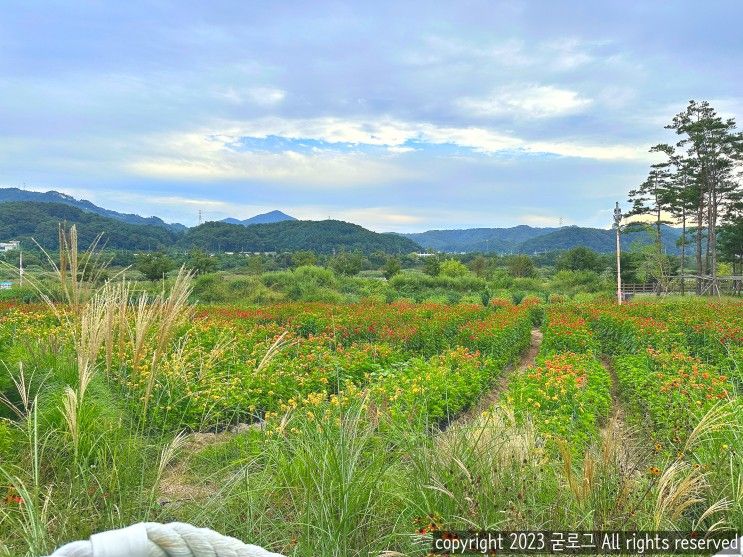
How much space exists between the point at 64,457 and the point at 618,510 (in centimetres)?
358

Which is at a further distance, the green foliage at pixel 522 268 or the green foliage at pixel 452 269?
the green foliage at pixel 522 268

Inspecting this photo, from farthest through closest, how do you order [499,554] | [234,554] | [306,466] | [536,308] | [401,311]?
[536,308] < [401,311] < [306,466] < [499,554] < [234,554]

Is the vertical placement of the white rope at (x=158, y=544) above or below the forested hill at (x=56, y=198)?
below

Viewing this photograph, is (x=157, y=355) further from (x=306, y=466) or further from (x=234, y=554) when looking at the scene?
(x=234, y=554)

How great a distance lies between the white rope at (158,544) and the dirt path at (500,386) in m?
3.38

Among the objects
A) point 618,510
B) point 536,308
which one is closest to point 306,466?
point 618,510

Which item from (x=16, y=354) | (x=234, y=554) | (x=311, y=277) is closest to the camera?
(x=234, y=554)

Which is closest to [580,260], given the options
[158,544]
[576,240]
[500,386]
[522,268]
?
[522,268]

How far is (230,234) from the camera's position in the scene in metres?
96.9

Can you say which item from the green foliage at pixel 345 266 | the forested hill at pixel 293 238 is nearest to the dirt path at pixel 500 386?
the green foliage at pixel 345 266

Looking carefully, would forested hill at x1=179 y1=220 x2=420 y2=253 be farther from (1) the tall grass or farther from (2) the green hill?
(1) the tall grass

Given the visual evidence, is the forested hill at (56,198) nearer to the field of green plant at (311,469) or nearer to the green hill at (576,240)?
the green hill at (576,240)

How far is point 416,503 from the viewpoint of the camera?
2965 mm

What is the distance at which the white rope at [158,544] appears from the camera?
3.39ft
